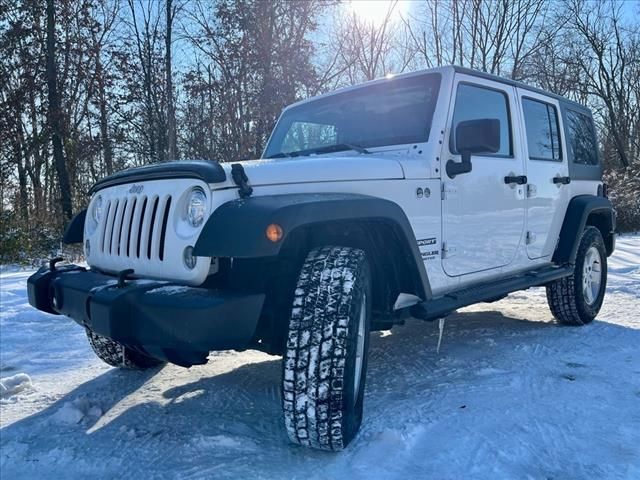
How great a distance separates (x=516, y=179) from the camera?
12.8 ft

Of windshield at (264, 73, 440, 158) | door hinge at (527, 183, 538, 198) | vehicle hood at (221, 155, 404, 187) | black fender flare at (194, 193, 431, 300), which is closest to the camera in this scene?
black fender flare at (194, 193, 431, 300)

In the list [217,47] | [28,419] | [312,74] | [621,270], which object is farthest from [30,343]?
[217,47]

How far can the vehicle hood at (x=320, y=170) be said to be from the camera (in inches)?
99.1

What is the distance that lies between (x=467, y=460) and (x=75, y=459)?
175 cm

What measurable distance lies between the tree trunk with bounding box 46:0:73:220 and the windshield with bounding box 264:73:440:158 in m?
14.1

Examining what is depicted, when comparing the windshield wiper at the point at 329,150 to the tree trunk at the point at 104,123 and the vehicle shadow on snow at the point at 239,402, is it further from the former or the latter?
the tree trunk at the point at 104,123

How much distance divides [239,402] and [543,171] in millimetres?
2891

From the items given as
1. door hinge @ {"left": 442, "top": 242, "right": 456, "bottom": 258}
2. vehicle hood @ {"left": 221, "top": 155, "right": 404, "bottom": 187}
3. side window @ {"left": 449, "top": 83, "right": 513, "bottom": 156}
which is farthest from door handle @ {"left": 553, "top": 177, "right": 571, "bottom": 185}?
vehicle hood @ {"left": 221, "top": 155, "right": 404, "bottom": 187}

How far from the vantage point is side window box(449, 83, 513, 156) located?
11.5ft

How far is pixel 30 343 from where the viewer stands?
4781 millimetres

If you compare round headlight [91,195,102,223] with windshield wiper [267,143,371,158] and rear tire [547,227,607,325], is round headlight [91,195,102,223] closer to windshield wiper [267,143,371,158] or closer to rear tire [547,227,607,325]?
windshield wiper [267,143,371,158]

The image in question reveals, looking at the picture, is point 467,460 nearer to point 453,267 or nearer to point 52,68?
point 453,267

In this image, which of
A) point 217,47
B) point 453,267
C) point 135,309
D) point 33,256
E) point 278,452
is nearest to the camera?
point 135,309

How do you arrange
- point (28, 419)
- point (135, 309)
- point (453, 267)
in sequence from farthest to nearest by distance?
1. point (453, 267)
2. point (28, 419)
3. point (135, 309)
